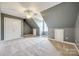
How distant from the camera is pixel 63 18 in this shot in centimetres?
218

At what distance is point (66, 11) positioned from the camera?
224 centimetres

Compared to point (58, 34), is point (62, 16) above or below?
above

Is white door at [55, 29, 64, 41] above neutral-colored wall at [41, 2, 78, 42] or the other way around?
the other way around

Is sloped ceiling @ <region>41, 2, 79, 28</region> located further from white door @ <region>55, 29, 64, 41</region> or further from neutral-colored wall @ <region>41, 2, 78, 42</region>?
white door @ <region>55, 29, 64, 41</region>

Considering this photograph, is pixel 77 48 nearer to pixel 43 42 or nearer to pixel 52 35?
pixel 52 35

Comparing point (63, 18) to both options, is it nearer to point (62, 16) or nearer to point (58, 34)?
point (62, 16)

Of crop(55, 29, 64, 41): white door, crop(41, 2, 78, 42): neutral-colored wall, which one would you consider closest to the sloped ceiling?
crop(41, 2, 78, 42): neutral-colored wall

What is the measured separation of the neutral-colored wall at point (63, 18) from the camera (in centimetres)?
204

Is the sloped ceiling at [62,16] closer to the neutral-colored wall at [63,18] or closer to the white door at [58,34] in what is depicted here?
the neutral-colored wall at [63,18]

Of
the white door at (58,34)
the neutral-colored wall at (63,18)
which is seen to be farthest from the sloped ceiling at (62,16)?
the white door at (58,34)

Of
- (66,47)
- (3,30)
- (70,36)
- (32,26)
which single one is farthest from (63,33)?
(32,26)

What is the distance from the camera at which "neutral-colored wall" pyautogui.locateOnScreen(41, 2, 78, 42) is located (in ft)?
6.71

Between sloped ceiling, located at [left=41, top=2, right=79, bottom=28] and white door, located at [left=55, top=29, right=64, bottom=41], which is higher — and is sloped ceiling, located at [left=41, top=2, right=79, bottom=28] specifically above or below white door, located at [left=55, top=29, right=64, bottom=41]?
above

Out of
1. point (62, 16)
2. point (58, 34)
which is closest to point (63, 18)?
point (62, 16)
